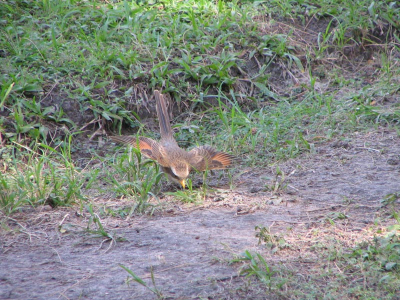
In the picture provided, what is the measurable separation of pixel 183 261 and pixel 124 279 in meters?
0.44

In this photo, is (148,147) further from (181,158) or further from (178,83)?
(178,83)

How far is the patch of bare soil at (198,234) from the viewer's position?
11.5ft

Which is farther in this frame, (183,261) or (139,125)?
(139,125)

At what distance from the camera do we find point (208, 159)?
531 cm

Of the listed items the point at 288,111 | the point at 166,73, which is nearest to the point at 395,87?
the point at 288,111

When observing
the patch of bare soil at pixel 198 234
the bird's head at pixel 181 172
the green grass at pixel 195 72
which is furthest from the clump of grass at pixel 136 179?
the green grass at pixel 195 72

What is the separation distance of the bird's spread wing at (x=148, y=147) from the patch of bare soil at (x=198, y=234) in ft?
2.32

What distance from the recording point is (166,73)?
22.6 ft

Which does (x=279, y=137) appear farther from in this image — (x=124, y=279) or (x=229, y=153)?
(x=124, y=279)

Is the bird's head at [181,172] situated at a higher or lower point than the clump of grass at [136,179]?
higher

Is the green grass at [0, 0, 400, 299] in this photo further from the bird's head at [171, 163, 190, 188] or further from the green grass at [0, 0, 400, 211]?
the bird's head at [171, 163, 190, 188]

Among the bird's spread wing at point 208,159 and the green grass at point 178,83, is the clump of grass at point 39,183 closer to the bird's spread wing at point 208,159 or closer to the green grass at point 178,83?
the green grass at point 178,83

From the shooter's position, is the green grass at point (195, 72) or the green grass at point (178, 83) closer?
the green grass at point (178, 83)

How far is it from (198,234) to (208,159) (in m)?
1.26
